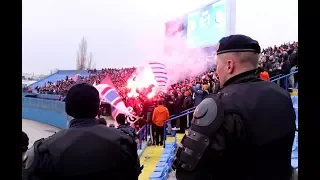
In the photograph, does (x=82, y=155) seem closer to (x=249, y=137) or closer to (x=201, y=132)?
(x=201, y=132)

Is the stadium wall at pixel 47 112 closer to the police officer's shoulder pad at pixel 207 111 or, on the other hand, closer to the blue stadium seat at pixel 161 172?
the blue stadium seat at pixel 161 172

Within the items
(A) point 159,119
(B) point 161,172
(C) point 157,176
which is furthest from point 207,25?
(C) point 157,176

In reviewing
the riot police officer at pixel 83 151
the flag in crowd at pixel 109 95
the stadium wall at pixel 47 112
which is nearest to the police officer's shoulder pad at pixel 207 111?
the riot police officer at pixel 83 151

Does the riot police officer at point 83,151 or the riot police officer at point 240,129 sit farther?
the riot police officer at point 83,151

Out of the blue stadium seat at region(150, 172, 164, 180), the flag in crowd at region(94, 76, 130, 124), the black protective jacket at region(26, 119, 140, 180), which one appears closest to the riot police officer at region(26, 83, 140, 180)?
the black protective jacket at region(26, 119, 140, 180)

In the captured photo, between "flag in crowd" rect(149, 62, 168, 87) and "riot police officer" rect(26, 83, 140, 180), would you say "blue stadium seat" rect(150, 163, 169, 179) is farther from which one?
"flag in crowd" rect(149, 62, 168, 87)

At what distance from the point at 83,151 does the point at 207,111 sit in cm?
66

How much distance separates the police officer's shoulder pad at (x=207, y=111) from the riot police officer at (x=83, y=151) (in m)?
0.47

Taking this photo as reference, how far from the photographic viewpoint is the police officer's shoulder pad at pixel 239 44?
173 centimetres

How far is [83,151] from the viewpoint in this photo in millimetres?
1769

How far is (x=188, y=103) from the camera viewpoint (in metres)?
11.7

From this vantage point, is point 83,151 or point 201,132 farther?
point 83,151
